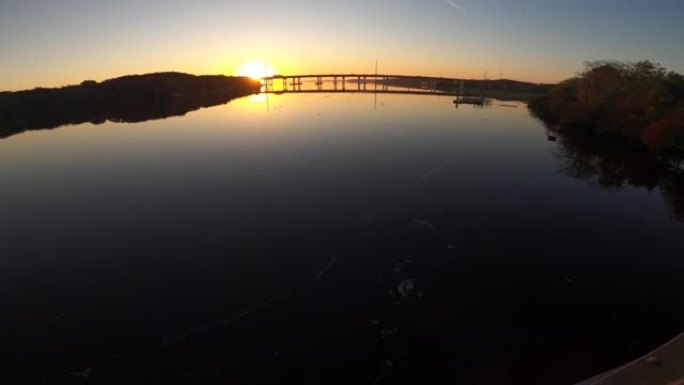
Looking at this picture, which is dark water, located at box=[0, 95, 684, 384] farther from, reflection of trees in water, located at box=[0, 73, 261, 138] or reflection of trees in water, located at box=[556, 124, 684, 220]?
reflection of trees in water, located at box=[0, 73, 261, 138]

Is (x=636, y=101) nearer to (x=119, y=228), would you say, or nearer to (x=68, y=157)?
(x=119, y=228)

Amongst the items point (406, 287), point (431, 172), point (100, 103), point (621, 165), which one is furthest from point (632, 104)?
point (100, 103)

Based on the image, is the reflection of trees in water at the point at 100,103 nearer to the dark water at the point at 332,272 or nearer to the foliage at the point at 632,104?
the dark water at the point at 332,272

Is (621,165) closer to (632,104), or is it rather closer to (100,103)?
(632,104)

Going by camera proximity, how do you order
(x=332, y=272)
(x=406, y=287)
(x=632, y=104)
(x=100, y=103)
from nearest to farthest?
(x=406, y=287)
(x=332, y=272)
(x=632, y=104)
(x=100, y=103)

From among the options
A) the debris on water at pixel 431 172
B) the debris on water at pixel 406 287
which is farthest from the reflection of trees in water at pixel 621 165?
the debris on water at pixel 406 287

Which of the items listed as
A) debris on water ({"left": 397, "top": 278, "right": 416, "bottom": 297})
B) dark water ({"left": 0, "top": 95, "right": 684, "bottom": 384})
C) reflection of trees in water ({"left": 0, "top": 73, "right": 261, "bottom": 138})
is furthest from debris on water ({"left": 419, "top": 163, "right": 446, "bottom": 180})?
reflection of trees in water ({"left": 0, "top": 73, "right": 261, "bottom": 138})
